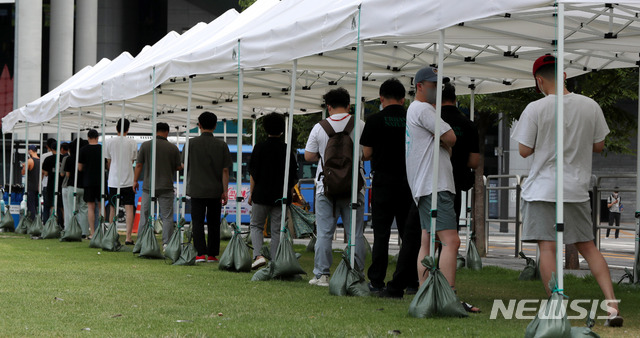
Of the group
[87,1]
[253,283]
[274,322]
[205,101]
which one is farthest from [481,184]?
[87,1]

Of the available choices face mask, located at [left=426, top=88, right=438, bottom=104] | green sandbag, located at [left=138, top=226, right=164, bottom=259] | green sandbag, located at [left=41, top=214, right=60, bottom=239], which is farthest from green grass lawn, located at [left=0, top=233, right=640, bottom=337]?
green sandbag, located at [left=41, top=214, right=60, bottom=239]

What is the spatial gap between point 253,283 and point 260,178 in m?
1.86

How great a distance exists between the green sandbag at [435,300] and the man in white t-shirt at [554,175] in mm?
686

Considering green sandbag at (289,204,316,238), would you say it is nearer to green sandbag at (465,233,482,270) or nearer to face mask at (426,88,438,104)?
green sandbag at (465,233,482,270)

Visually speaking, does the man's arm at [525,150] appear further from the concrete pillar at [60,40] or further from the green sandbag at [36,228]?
the concrete pillar at [60,40]

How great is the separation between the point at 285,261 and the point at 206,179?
9.81 feet

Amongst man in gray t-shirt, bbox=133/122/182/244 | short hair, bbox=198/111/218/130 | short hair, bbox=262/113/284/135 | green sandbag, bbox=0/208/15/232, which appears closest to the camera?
short hair, bbox=262/113/284/135

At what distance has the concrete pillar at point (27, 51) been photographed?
37.5 meters

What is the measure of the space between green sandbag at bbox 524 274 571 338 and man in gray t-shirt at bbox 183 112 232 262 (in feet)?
25.1

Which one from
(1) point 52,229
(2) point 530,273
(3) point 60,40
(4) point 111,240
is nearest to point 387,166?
(2) point 530,273

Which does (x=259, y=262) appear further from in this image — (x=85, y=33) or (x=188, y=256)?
(x=85, y=33)

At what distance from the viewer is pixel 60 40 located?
39.2m

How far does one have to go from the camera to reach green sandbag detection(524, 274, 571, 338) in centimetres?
580

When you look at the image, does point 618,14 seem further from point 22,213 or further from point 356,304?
point 22,213
